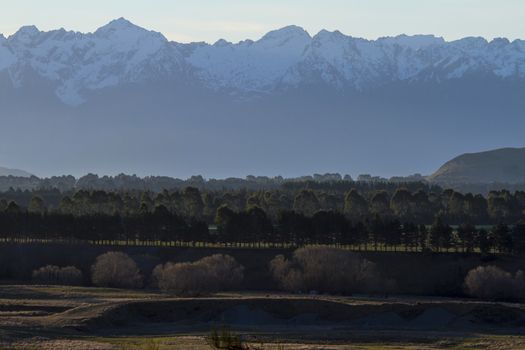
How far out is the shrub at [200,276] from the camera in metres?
126

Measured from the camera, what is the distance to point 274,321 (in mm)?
104312

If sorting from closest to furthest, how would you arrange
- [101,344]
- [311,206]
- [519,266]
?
[101,344] < [519,266] < [311,206]

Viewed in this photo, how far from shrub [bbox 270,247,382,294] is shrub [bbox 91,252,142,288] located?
55.3 feet

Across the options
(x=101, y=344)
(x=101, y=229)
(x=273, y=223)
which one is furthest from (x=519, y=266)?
(x=101, y=344)

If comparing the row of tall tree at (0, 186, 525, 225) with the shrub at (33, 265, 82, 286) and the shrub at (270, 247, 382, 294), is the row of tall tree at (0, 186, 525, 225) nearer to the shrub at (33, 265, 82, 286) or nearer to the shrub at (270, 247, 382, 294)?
the shrub at (33, 265, 82, 286)

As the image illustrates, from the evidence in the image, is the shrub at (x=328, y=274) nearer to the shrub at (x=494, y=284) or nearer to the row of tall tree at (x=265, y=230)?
the shrub at (x=494, y=284)

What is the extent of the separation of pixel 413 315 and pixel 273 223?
6018cm

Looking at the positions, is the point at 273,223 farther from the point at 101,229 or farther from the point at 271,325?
the point at 271,325

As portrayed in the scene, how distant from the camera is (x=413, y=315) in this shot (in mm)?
104125

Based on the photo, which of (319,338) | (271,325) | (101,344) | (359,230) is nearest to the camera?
(101,344)

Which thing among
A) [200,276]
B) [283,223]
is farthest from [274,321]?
[283,223]

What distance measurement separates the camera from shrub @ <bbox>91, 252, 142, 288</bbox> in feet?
457

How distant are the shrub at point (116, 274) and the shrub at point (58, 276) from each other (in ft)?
7.07

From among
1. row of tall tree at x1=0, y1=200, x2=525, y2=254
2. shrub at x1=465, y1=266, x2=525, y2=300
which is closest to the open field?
shrub at x1=465, y1=266, x2=525, y2=300
